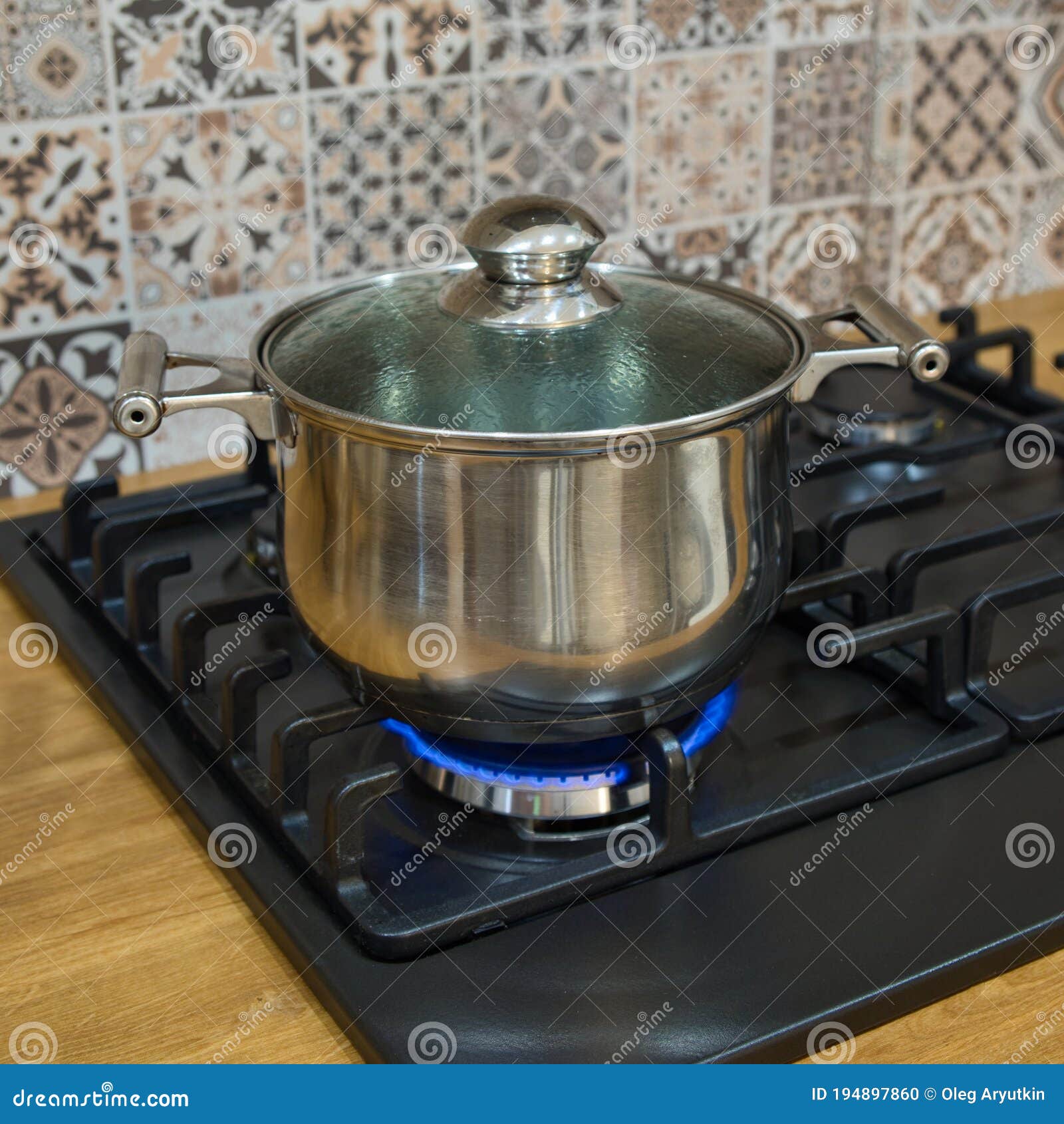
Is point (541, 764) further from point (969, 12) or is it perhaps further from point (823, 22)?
point (969, 12)

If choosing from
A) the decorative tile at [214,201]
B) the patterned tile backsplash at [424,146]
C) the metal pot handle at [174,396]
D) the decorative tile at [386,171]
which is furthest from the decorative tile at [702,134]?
the metal pot handle at [174,396]

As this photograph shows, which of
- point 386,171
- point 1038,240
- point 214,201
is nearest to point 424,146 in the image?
point 386,171

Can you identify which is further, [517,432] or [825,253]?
[825,253]

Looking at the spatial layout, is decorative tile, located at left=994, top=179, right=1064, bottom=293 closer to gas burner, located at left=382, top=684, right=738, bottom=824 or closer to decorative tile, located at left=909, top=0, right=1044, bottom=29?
decorative tile, located at left=909, top=0, right=1044, bottom=29

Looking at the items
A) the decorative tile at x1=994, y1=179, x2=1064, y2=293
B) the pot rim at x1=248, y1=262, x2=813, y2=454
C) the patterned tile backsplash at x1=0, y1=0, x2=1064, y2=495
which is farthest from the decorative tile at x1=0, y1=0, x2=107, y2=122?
the decorative tile at x1=994, y1=179, x2=1064, y2=293

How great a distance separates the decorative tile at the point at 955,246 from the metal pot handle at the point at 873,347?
21.1 inches

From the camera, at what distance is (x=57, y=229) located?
951 millimetres

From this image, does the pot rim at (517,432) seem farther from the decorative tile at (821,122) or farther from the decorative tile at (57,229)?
the decorative tile at (821,122)

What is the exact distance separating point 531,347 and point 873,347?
0.53ft

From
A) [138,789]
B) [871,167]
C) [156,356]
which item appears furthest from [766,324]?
[871,167]

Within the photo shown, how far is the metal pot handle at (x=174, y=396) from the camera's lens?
0.63 metres

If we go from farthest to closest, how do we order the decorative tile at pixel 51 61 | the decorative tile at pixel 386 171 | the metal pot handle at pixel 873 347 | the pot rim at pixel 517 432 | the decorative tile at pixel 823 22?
the decorative tile at pixel 823 22 → the decorative tile at pixel 386 171 → the decorative tile at pixel 51 61 → the metal pot handle at pixel 873 347 → the pot rim at pixel 517 432

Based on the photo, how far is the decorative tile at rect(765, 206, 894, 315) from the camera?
119 cm

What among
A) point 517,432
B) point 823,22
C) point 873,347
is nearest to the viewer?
point 517,432
